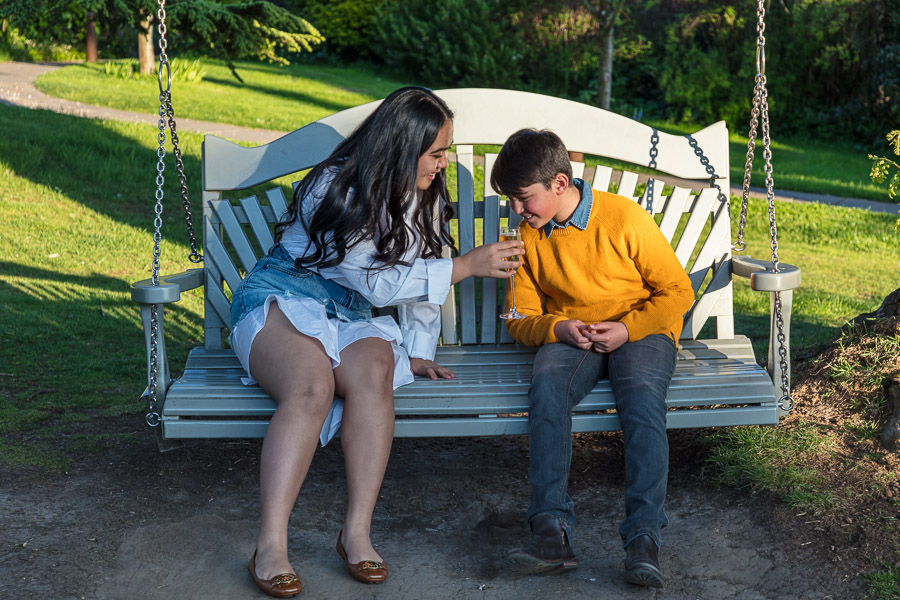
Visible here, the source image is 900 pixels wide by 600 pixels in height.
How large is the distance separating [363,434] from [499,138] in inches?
63.6

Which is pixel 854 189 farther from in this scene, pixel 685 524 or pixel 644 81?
pixel 685 524

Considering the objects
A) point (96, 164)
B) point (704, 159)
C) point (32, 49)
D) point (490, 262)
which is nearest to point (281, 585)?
point (490, 262)

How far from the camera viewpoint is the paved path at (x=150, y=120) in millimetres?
10859

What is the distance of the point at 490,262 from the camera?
3.14 m

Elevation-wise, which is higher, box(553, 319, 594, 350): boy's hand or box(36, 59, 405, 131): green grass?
box(36, 59, 405, 131): green grass

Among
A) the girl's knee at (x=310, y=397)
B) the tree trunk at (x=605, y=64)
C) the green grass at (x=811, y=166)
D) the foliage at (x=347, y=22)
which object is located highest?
the foliage at (x=347, y=22)

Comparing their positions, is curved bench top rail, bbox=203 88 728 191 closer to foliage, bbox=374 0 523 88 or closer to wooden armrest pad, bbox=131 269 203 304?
wooden armrest pad, bbox=131 269 203 304

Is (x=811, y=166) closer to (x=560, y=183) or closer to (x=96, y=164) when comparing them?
(x=96, y=164)

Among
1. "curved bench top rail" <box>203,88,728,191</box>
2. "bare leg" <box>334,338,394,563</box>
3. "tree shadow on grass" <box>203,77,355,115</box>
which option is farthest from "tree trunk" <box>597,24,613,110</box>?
"bare leg" <box>334,338,394,563</box>

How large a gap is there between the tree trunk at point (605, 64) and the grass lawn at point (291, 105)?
1178 mm

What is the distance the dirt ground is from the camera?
2.82 meters

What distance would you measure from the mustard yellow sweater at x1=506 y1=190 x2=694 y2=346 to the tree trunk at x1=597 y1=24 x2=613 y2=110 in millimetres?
12902

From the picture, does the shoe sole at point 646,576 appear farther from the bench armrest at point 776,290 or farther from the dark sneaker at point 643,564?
the bench armrest at point 776,290

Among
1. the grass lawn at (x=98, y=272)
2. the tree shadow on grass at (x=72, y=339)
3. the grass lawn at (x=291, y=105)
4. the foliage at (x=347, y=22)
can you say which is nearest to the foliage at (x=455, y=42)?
the grass lawn at (x=291, y=105)
